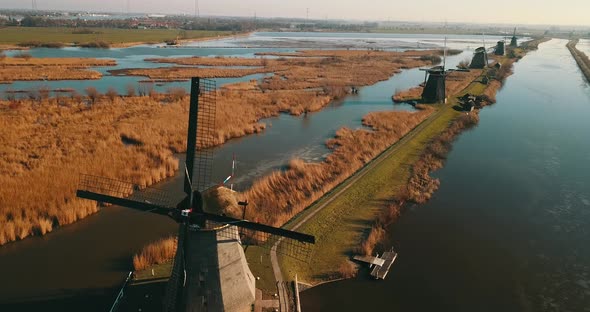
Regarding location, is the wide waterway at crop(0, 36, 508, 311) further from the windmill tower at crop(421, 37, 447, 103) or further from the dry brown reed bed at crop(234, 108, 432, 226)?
the windmill tower at crop(421, 37, 447, 103)

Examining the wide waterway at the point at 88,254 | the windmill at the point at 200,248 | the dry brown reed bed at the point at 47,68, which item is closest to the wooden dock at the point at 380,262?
the windmill at the point at 200,248

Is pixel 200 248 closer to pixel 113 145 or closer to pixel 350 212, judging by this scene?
pixel 350 212

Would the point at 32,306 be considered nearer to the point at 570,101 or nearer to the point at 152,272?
the point at 152,272

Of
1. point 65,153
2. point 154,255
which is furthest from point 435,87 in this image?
point 154,255

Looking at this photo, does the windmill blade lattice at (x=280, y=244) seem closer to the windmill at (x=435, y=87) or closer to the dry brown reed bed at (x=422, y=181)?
the dry brown reed bed at (x=422, y=181)

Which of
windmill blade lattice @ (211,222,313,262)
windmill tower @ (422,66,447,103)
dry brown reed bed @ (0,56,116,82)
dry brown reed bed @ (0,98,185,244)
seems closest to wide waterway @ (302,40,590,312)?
windmill blade lattice @ (211,222,313,262)
